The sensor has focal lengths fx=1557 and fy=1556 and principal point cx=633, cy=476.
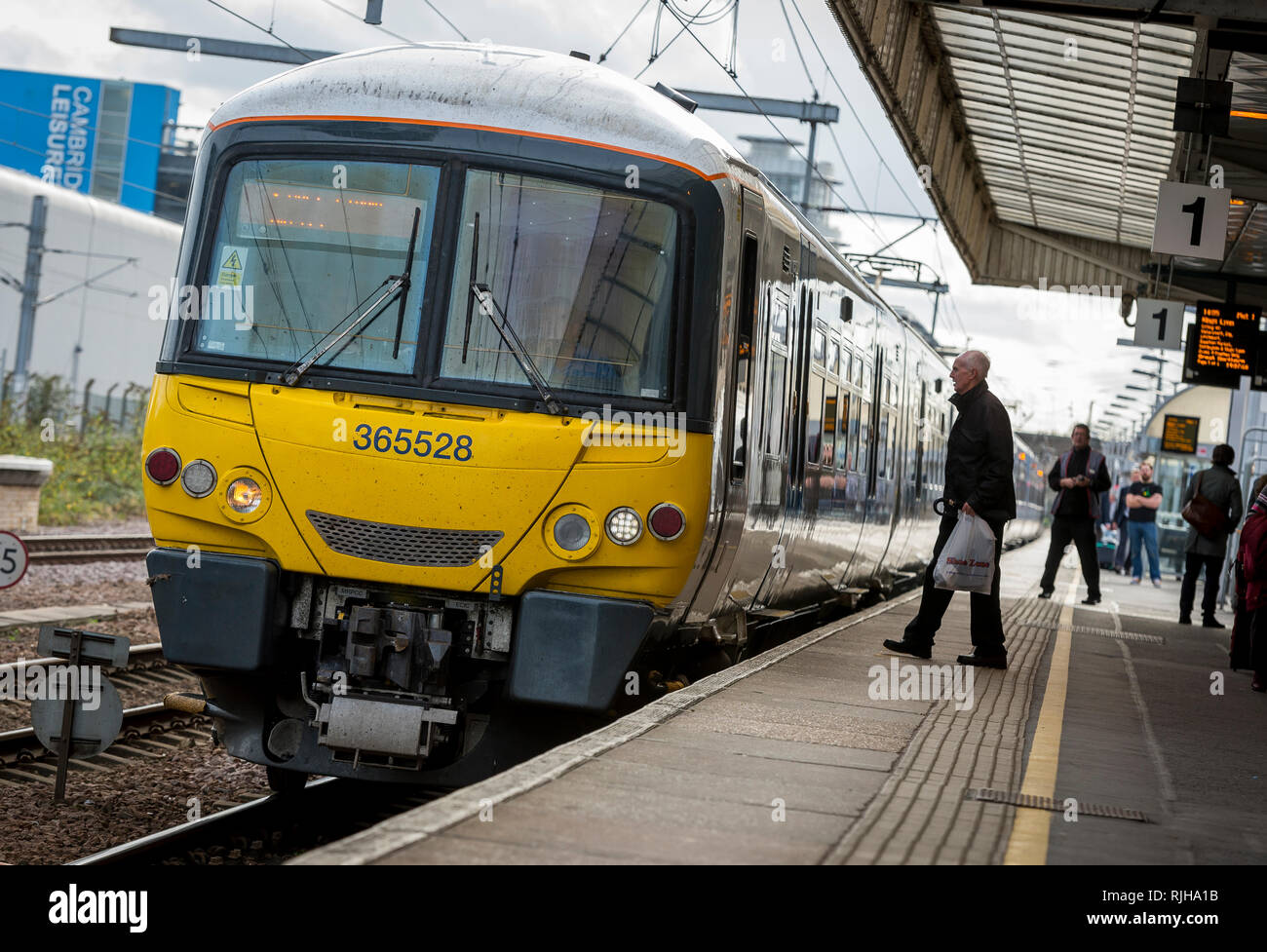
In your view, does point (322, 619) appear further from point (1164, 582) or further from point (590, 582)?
point (1164, 582)

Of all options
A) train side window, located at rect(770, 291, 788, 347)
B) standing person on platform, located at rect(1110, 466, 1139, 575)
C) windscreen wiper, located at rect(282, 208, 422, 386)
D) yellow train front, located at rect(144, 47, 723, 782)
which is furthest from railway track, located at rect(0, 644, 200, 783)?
standing person on platform, located at rect(1110, 466, 1139, 575)

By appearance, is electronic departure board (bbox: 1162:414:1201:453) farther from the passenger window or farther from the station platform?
the passenger window

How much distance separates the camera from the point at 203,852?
682cm

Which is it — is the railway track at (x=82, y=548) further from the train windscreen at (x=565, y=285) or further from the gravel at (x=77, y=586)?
the train windscreen at (x=565, y=285)

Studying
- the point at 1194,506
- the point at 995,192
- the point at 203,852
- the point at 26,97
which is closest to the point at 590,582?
the point at 203,852

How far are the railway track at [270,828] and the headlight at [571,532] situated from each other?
195 centimetres

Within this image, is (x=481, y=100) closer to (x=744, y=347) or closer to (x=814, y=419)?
(x=744, y=347)

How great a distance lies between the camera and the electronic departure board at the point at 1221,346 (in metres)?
18.0

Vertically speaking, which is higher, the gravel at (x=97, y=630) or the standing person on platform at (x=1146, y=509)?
the standing person on platform at (x=1146, y=509)

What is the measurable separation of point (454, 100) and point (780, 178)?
78776 mm

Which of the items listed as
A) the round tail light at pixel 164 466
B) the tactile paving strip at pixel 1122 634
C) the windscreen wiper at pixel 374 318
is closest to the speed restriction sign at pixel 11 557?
the round tail light at pixel 164 466

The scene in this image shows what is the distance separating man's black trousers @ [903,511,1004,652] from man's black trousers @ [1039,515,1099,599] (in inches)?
302
